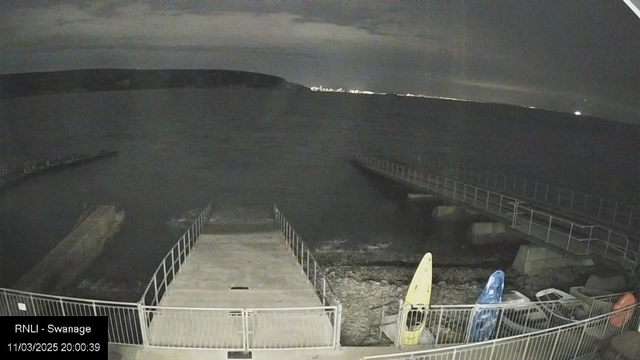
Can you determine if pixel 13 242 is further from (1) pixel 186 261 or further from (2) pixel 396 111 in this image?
(2) pixel 396 111

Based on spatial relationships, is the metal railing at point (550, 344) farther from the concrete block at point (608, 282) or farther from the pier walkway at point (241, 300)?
the concrete block at point (608, 282)

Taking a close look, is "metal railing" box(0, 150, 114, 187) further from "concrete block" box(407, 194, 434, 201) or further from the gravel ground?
"concrete block" box(407, 194, 434, 201)

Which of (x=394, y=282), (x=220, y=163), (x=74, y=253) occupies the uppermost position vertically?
(x=220, y=163)

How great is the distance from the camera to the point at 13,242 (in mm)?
3203

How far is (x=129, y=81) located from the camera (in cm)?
337

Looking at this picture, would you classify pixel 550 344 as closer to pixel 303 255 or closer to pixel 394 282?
pixel 394 282

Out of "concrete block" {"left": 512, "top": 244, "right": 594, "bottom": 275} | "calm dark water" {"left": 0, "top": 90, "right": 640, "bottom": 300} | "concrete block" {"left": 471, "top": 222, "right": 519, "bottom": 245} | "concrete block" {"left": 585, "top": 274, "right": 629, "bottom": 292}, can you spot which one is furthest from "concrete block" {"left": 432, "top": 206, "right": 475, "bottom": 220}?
"concrete block" {"left": 585, "top": 274, "right": 629, "bottom": 292}

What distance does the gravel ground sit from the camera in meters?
3.68

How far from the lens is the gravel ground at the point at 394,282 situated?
12.1ft

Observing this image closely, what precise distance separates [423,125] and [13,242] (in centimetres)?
453

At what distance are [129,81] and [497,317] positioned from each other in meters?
3.34

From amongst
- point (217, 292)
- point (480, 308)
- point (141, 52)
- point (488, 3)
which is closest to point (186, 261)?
point (217, 292)

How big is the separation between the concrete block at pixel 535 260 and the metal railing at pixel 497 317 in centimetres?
135

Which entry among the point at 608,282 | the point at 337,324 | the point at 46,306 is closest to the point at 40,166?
the point at 46,306
